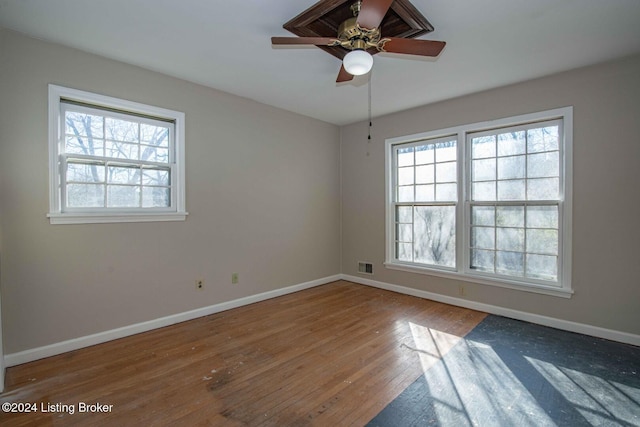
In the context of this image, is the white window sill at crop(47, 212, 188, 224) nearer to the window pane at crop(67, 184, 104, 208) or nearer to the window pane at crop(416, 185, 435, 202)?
the window pane at crop(67, 184, 104, 208)

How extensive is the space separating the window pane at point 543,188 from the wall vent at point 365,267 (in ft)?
7.47

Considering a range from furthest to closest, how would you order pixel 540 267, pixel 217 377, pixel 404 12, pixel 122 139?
1. pixel 540 267
2. pixel 122 139
3. pixel 217 377
4. pixel 404 12

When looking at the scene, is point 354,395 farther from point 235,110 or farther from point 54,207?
point 235,110

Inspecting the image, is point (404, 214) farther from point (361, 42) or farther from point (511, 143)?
point (361, 42)

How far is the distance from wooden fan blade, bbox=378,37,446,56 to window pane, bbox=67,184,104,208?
2.72m

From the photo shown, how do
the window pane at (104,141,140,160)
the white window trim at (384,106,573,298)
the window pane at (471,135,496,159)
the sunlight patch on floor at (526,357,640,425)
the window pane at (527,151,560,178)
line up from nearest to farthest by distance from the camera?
1. the sunlight patch on floor at (526,357,640,425)
2. the window pane at (104,141,140,160)
3. the white window trim at (384,106,573,298)
4. the window pane at (527,151,560,178)
5. the window pane at (471,135,496,159)

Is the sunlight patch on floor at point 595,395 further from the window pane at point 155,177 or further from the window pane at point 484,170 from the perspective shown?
the window pane at point 155,177

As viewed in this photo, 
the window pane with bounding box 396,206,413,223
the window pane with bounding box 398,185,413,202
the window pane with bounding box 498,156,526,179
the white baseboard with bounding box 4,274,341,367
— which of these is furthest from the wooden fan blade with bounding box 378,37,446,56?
the white baseboard with bounding box 4,274,341,367

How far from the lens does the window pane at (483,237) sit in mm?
3521

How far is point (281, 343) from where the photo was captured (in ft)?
8.92

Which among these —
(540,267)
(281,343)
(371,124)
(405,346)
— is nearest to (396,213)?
(371,124)

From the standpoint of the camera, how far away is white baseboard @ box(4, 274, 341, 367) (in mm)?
2374

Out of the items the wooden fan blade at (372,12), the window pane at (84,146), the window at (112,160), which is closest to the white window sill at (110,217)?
the window at (112,160)

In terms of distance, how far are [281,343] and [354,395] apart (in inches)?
37.0
